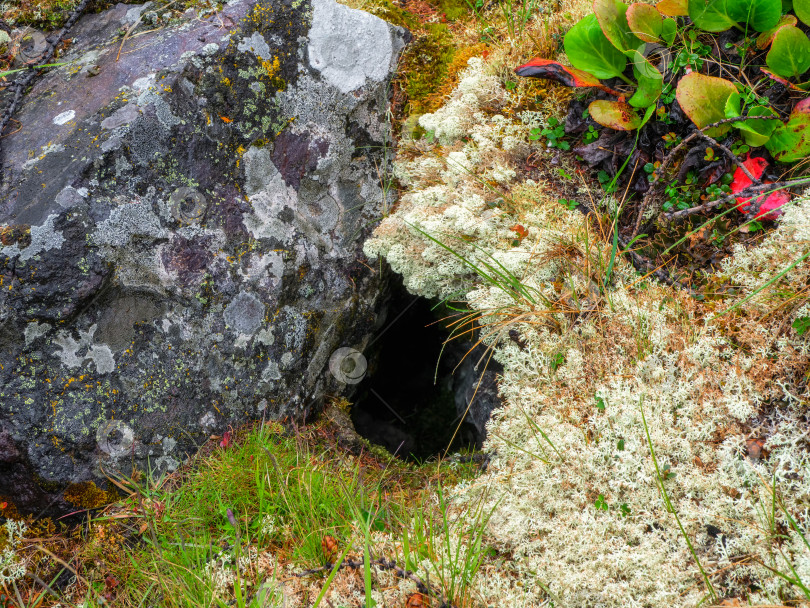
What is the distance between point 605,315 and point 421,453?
91.4 inches

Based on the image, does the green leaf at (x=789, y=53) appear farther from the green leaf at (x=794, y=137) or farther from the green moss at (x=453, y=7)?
the green moss at (x=453, y=7)

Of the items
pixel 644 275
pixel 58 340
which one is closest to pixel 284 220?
pixel 58 340

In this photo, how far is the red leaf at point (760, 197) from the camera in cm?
252

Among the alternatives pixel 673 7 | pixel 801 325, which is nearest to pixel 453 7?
pixel 673 7

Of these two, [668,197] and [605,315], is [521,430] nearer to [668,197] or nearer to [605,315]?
[605,315]

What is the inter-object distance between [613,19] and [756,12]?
677mm

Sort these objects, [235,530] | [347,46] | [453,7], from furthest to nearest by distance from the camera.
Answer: [453,7], [347,46], [235,530]

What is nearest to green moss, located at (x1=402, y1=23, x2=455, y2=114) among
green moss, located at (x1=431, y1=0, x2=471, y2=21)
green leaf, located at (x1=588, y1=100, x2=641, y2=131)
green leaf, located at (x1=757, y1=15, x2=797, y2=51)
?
green moss, located at (x1=431, y1=0, x2=471, y2=21)

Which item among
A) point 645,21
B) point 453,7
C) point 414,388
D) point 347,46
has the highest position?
point 347,46

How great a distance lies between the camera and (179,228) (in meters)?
2.97

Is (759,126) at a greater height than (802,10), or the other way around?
(802,10)

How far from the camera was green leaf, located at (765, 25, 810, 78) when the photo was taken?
245 centimetres

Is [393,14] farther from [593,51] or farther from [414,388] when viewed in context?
[414,388]

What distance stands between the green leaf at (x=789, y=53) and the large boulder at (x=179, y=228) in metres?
2.20
